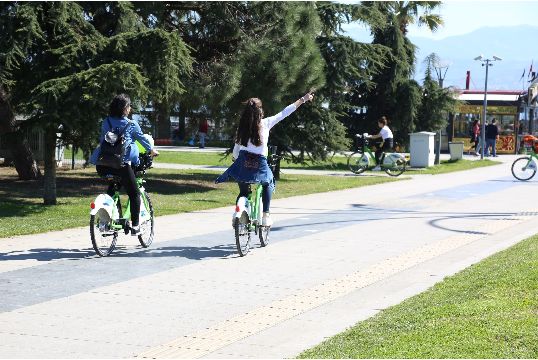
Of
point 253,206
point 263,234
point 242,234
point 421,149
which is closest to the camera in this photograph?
point 242,234

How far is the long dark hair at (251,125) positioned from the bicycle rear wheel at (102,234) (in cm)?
182

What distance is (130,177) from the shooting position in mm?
10484

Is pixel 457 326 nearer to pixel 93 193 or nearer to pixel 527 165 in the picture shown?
pixel 93 193

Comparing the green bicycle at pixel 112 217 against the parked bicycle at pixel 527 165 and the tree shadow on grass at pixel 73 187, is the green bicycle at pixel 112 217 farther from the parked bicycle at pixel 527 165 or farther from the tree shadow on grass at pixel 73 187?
the parked bicycle at pixel 527 165

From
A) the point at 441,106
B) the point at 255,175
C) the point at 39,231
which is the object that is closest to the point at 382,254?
the point at 255,175

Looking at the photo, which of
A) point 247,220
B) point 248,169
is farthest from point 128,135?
point 247,220

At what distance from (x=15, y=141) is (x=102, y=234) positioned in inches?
261

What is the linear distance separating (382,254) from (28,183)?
1006cm

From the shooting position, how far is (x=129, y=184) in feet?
34.5

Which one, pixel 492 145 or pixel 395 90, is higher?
pixel 395 90

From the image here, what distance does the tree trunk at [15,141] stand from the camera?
1609 cm

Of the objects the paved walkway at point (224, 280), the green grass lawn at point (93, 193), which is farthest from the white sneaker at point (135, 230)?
the green grass lawn at point (93, 193)

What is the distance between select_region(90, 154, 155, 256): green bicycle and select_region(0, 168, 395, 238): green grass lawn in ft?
6.93

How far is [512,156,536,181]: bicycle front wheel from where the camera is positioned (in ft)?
81.3
